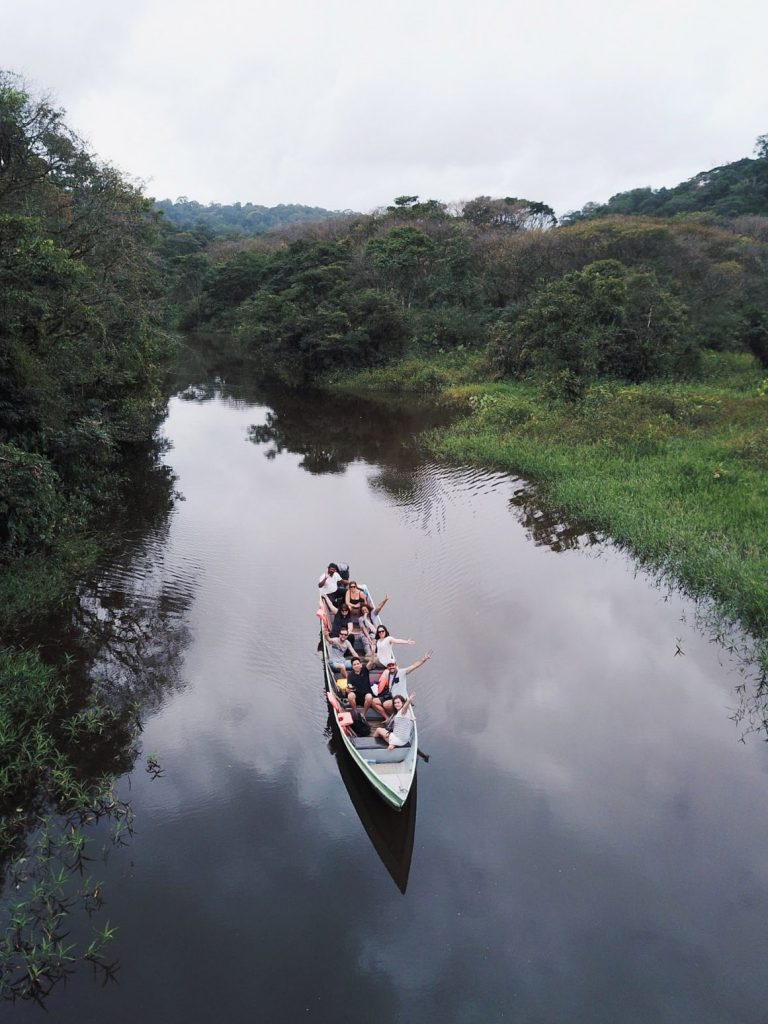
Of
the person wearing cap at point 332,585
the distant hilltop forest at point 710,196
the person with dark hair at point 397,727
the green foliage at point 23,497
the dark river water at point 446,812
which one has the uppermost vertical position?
the distant hilltop forest at point 710,196

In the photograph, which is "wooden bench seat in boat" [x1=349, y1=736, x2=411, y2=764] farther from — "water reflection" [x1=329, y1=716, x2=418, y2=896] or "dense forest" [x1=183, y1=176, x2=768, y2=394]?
"dense forest" [x1=183, y1=176, x2=768, y2=394]

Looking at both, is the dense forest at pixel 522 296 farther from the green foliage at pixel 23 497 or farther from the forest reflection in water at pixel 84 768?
the green foliage at pixel 23 497

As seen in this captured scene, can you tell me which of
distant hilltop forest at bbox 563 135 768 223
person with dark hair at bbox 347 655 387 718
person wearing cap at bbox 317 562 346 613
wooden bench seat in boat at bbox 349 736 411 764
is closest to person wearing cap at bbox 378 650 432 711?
person with dark hair at bbox 347 655 387 718

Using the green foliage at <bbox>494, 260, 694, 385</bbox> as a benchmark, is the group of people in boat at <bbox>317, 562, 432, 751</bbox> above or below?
below

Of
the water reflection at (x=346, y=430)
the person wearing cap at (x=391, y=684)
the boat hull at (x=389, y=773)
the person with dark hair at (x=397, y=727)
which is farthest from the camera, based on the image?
the water reflection at (x=346, y=430)


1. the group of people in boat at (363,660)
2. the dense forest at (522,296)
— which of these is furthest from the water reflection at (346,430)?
the group of people in boat at (363,660)

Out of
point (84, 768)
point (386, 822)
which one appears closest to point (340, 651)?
point (386, 822)

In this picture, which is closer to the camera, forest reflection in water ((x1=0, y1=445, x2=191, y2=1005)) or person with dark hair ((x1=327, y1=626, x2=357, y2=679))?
forest reflection in water ((x1=0, y1=445, x2=191, y2=1005))
